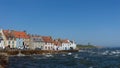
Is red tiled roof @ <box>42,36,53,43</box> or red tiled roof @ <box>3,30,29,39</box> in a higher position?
red tiled roof @ <box>3,30,29,39</box>

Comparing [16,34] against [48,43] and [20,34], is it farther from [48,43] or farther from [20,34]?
[48,43]

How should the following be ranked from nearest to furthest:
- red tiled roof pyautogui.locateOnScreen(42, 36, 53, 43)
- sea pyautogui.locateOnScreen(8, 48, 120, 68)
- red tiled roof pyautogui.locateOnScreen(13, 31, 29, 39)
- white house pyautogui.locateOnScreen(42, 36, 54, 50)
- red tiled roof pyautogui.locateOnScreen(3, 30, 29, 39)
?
sea pyautogui.locateOnScreen(8, 48, 120, 68)
red tiled roof pyautogui.locateOnScreen(3, 30, 29, 39)
red tiled roof pyautogui.locateOnScreen(13, 31, 29, 39)
white house pyautogui.locateOnScreen(42, 36, 54, 50)
red tiled roof pyautogui.locateOnScreen(42, 36, 53, 43)

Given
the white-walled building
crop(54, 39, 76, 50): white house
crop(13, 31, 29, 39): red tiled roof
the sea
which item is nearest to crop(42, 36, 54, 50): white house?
the white-walled building

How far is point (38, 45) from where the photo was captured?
135375 mm

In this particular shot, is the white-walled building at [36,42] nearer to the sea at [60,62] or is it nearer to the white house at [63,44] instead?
the white house at [63,44]

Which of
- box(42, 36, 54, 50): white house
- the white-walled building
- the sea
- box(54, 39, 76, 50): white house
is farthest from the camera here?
box(54, 39, 76, 50): white house

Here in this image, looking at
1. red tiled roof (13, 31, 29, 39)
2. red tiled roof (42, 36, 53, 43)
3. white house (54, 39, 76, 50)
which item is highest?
red tiled roof (13, 31, 29, 39)

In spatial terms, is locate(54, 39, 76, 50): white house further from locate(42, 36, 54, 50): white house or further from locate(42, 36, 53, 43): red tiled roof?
locate(42, 36, 53, 43): red tiled roof

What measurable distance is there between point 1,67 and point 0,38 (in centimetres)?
9094

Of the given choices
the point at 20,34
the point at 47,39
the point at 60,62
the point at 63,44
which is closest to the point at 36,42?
the point at 47,39

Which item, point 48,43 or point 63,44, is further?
point 63,44

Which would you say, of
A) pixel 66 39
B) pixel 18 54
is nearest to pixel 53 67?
pixel 18 54

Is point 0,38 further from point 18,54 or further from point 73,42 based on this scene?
point 73,42

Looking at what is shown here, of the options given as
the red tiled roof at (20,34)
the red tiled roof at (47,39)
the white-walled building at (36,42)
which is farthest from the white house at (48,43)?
the red tiled roof at (20,34)
